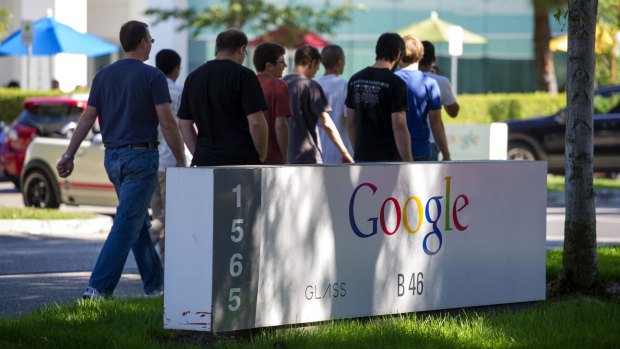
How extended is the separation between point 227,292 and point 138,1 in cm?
3444

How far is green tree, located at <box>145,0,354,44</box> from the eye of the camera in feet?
115

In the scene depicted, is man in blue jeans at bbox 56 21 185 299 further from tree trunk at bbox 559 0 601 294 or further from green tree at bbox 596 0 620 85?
green tree at bbox 596 0 620 85

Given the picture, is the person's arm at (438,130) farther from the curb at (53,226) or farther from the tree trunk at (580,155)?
the curb at (53,226)

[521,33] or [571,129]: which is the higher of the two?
[521,33]

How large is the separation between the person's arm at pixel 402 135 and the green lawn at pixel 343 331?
1706mm


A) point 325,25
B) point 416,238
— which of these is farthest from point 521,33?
point 416,238

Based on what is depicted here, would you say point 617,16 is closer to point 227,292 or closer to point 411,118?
point 411,118

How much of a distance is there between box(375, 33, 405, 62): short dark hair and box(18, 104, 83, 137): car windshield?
33.4 feet

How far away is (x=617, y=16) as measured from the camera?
2931 cm

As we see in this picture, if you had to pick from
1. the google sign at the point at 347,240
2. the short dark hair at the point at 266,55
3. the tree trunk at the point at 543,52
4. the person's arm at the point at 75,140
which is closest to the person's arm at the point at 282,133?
the short dark hair at the point at 266,55

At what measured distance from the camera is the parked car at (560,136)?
21062mm

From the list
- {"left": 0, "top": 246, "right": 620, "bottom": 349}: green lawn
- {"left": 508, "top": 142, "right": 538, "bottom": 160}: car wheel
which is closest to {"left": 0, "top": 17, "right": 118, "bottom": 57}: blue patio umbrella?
{"left": 508, "top": 142, "right": 538, "bottom": 160}: car wheel

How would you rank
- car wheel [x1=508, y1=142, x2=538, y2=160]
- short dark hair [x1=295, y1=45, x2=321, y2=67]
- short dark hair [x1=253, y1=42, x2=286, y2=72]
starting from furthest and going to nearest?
1. car wheel [x1=508, y1=142, x2=538, y2=160]
2. short dark hair [x1=295, y1=45, x2=321, y2=67]
3. short dark hair [x1=253, y1=42, x2=286, y2=72]

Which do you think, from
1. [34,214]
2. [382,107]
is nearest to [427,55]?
[382,107]
